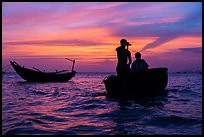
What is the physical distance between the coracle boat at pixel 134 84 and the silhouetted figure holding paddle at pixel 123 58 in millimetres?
394

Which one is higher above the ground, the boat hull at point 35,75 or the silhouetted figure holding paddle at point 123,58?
the silhouetted figure holding paddle at point 123,58

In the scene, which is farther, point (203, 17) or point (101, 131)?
point (101, 131)

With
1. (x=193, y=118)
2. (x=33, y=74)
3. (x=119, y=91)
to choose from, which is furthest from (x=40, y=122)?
(x=33, y=74)

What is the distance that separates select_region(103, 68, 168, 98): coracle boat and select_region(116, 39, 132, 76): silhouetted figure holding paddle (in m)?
0.39

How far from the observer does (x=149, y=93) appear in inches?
460

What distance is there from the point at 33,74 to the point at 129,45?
79.2ft

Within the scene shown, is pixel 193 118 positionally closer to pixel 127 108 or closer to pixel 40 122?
pixel 127 108

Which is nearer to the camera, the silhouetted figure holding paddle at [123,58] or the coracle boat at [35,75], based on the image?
the silhouetted figure holding paddle at [123,58]

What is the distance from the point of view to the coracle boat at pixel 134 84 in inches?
418

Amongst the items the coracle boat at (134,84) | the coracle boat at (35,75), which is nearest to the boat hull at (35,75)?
the coracle boat at (35,75)

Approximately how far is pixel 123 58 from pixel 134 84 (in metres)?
1.14

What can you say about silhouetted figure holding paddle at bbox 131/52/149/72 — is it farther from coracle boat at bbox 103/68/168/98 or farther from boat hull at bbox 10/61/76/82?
boat hull at bbox 10/61/76/82

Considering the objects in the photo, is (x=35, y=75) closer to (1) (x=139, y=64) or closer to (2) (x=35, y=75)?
(2) (x=35, y=75)

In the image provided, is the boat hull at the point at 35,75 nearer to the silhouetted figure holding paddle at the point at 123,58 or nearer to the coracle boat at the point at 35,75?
the coracle boat at the point at 35,75
